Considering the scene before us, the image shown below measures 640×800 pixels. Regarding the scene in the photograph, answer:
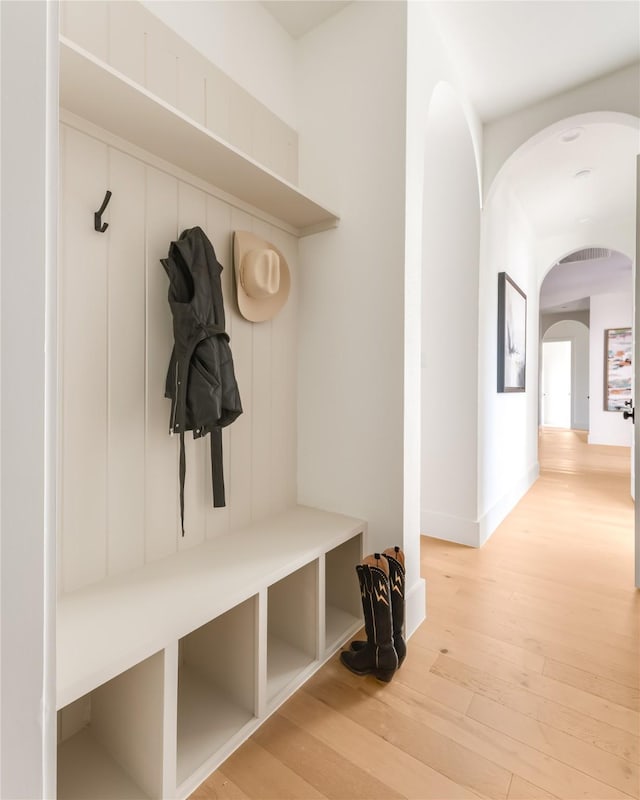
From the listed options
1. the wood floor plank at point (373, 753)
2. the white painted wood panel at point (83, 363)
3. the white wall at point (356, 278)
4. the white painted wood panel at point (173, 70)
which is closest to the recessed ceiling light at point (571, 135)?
A: the white wall at point (356, 278)

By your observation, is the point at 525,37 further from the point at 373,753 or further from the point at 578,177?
the point at 373,753

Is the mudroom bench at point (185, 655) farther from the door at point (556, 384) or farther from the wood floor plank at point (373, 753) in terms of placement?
the door at point (556, 384)

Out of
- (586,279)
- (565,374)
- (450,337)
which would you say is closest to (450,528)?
(450,337)

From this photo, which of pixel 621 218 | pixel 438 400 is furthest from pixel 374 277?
pixel 621 218

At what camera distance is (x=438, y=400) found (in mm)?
2656

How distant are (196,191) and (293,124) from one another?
0.80 m

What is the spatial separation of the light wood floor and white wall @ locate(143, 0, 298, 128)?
224 centimetres

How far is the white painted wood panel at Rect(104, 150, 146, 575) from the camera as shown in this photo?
1.20 m

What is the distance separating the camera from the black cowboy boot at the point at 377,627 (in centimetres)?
135

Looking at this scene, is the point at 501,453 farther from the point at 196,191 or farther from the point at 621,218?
the point at 621,218

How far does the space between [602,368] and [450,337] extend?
5440mm

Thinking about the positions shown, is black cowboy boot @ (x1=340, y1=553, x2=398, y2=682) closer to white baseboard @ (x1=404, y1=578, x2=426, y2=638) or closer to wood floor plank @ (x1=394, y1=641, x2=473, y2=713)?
wood floor plank @ (x1=394, y1=641, x2=473, y2=713)

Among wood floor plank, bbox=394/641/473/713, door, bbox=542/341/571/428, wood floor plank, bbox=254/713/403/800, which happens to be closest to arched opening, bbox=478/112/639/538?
wood floor plank, bbox=394/641/473/713

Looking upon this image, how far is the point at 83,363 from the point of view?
44.8 inches
